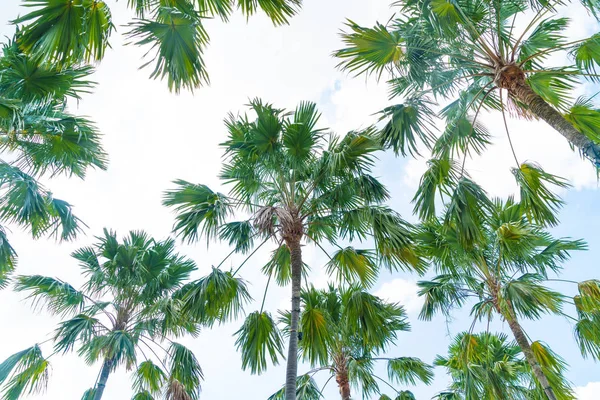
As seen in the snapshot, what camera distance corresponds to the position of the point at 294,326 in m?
5.73

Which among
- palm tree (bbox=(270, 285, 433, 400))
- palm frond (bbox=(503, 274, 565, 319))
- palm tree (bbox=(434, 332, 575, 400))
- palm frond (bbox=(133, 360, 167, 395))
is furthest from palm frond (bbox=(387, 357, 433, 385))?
palm frond (bbox=(133, 360, 167, 395))

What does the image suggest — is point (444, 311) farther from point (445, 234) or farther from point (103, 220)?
point (103, 220)

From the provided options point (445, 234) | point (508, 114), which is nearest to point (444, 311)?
point (445, 234)

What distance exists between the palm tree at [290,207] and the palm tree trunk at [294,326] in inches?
0.6

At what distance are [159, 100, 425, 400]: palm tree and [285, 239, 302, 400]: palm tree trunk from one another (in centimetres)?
2

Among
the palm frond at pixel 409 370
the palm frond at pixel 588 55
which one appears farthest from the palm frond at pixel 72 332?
the palm frond at pixel 588 55

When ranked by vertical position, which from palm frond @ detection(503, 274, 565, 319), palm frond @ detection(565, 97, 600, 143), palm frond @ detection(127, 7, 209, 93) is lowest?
palm frond @ detection(503, 274, 565, 319)

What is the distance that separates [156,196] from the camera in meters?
6.39

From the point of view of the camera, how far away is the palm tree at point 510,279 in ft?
21.7

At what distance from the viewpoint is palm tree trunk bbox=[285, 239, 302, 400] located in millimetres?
5318

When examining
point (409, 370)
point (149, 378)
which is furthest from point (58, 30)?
point (409, 370)

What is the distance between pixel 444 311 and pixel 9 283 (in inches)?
322

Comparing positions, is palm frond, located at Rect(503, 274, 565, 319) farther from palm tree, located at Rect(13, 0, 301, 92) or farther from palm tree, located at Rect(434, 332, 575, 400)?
palm tree, located at Rect(13, 0, 301, 92)

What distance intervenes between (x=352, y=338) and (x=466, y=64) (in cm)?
586
